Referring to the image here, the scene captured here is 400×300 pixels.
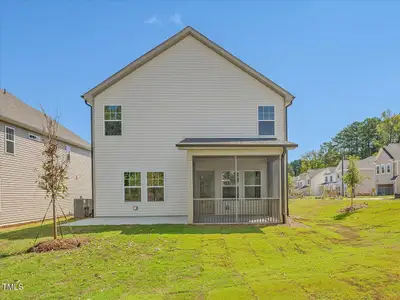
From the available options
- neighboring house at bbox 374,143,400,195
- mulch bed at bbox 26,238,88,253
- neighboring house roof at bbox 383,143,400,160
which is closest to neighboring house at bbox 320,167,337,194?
neighboring house at bbox 374,143,400,195

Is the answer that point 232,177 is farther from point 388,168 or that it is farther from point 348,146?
point 348,146

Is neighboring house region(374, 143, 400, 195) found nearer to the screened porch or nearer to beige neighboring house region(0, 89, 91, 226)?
the screened porch

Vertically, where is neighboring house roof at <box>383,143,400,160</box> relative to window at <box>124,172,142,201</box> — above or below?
above

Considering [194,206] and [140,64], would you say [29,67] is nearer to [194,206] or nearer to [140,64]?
[140,64]

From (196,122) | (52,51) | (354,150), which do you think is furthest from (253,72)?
(354,150)

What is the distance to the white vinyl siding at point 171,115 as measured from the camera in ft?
52.7

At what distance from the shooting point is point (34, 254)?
8742 millimetres

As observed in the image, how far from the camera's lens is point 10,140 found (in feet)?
52.1

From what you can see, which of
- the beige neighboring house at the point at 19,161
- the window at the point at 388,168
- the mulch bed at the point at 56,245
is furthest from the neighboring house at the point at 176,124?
the window at the point at 388,168

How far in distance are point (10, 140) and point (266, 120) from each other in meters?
13.3

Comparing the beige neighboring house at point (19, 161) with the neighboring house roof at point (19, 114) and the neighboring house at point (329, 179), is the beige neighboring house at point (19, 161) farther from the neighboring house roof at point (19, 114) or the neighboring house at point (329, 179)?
the neighboring house at point (329, 179)

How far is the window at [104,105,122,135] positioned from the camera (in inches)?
641

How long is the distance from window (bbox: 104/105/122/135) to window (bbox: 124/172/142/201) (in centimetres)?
232

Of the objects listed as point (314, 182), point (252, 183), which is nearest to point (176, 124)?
point (252, 183)
